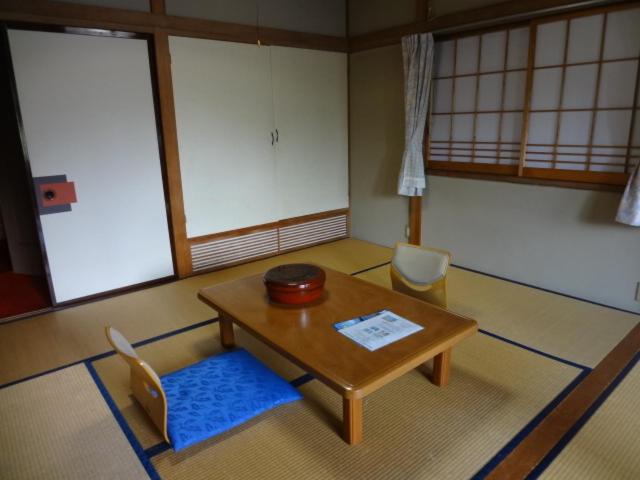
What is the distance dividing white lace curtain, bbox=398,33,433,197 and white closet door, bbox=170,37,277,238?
1.27 m

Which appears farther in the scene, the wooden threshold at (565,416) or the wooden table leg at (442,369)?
the wooden table leg at (442,369)

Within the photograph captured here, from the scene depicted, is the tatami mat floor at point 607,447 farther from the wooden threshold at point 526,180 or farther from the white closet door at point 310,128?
the white closet door at point 310,128

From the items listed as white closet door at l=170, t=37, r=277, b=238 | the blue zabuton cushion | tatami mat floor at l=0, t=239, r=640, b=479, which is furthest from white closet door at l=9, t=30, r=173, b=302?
the blue zabuton cushion

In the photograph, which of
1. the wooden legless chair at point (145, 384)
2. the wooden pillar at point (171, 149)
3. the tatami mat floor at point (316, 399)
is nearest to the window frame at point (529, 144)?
the tatami mat floor at point (316, 399)

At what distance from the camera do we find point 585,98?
3115 mm

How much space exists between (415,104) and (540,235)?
154 centimetres

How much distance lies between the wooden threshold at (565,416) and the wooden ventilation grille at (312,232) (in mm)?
2995

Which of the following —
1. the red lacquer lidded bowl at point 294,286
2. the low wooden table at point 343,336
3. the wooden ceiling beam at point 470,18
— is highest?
the wooden ceiling beam at point 470,18

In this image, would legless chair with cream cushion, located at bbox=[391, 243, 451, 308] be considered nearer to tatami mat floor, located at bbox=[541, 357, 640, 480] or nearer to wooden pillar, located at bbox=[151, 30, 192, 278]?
tatami mat floor, located at bbox=[541, 357, 640, 480]

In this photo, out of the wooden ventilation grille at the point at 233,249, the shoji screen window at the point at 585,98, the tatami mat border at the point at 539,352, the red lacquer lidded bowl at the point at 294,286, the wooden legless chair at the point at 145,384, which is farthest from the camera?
the wooden ventilation grille at the point at 233,249

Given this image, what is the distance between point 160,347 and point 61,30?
2.30m

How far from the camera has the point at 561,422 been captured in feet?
6.59

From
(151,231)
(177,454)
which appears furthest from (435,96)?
(177,454)

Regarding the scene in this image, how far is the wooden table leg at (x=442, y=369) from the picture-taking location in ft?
7.31
